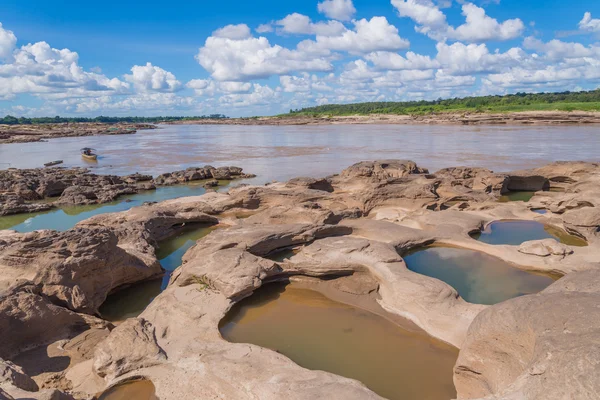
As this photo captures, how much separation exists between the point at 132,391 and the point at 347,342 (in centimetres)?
377

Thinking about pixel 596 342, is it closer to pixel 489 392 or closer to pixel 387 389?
pixel 489 392

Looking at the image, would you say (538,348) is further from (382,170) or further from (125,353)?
(382,170)

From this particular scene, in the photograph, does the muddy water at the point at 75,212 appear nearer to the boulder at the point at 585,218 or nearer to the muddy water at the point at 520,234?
the muddy water at the point at 520,234

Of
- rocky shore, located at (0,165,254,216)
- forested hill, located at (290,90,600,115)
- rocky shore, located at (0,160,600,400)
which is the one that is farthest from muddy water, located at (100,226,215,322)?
forested hill, located at (290,90,600,115)

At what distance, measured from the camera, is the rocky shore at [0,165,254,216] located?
19953 mm

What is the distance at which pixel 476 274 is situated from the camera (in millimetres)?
9664

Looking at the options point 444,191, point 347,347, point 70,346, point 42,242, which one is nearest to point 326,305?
point 347,347

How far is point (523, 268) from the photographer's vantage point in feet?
32.2

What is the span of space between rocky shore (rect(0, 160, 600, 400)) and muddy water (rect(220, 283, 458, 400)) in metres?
0.38

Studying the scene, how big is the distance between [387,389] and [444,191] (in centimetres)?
1331

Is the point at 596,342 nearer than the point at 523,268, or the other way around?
the point at 596,342

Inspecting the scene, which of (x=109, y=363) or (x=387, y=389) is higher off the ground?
(x=109, y=363)

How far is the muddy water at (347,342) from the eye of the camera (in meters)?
6.16

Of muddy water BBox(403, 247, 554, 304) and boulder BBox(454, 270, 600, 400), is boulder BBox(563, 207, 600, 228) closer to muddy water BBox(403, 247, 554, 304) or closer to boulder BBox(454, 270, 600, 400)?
muddy water BBox(403, 247, 554, 304)
